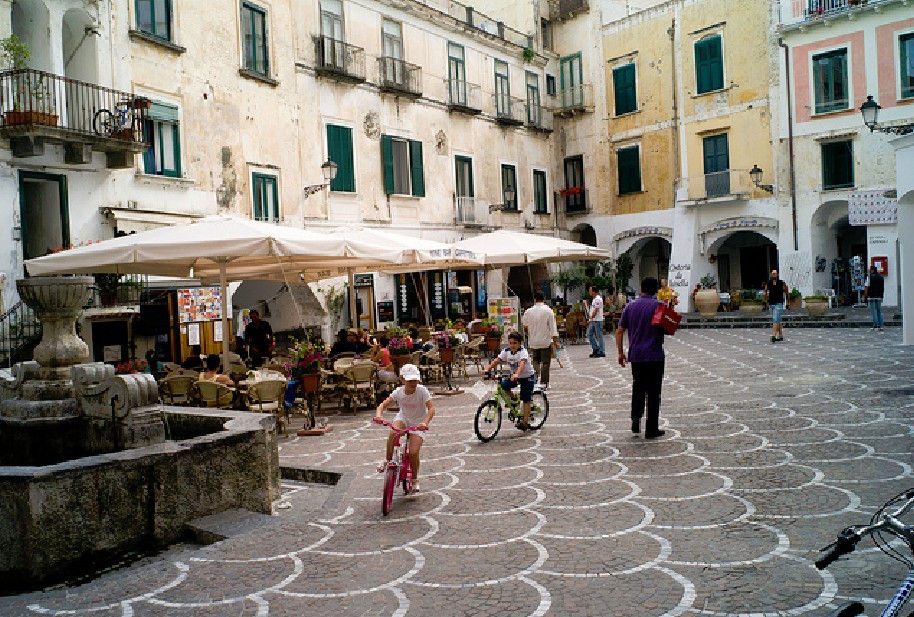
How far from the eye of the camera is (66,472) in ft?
18.1

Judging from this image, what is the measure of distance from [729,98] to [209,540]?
28019 mm

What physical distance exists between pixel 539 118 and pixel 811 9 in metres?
10.4

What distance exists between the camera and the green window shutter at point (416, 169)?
24.8 meters

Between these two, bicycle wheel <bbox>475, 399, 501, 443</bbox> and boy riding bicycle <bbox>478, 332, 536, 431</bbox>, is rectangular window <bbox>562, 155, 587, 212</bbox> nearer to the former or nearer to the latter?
boy riding bicycle <bbox>478, 332, 536, 431</bbox>

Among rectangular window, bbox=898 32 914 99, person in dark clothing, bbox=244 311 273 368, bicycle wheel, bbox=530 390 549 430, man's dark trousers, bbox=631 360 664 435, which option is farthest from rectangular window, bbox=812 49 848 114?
man's dark trousers, bbox=631 360 664 435

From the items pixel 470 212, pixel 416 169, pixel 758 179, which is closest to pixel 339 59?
pixel 416 169

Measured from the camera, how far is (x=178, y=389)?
1141 centimetres

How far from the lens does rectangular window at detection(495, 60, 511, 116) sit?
29047 mm

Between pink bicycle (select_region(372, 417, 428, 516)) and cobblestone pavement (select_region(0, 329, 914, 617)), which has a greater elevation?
pink bicycle (select_region(372, 417, 428, 516))

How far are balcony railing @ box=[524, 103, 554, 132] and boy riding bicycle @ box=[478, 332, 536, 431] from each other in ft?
71.8

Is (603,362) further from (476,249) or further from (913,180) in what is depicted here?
(913,180)

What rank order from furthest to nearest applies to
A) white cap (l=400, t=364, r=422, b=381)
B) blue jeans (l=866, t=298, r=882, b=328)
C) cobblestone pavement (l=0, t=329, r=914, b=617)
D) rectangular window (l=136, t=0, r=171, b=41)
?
1. blue jeans (l=866, t=298, r=882, b=328)
2. rectangular window (l=136, t=0, r=171, b=41)
3. white cap (l=400, t=364, r=422, b=381)
4. cobblestone pavement (l=0, t=329, r=914, b=617)

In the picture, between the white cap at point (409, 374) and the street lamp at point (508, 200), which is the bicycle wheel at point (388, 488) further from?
the street lamp at point (508, 200)

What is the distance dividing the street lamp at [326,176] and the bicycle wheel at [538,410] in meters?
10.8
